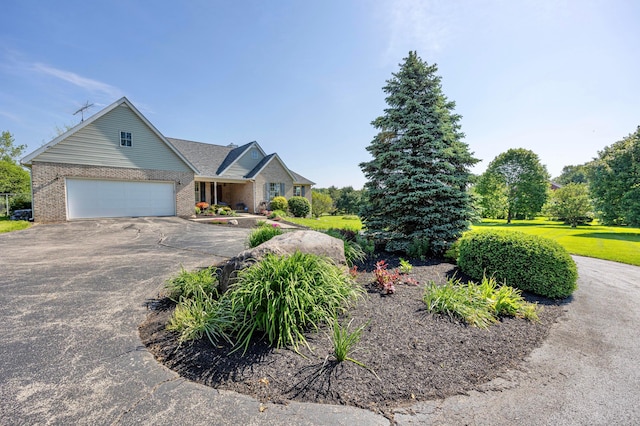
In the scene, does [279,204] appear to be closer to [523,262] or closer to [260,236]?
[260,236]

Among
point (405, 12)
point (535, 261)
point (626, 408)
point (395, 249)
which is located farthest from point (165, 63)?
point (626, 408)

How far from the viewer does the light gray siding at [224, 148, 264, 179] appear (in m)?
21.0

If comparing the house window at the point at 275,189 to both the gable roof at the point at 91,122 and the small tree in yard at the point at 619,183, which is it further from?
the small tree in yard at the point at 619,183

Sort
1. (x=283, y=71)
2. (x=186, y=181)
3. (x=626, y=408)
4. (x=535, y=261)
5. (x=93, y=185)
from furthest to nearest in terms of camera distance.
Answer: (x=186, y=181) → (x=93, y=185) → (x=283, y=71) → (x=535, y=261) → (x=626, y=408)

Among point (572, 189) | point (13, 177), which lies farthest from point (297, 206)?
point (13, 177)

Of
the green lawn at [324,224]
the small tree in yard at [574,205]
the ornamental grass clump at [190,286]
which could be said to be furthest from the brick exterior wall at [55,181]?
the small tree in yard at [574,205]

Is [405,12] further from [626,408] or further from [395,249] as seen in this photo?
[626,408]

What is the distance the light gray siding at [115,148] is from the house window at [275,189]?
7.36 metres

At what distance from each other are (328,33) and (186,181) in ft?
43.3

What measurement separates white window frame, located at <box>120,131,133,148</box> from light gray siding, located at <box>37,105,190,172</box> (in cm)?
11

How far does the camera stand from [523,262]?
15.3 feet

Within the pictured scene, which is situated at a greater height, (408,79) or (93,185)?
(408,79)

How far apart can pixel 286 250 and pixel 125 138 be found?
52.9 feet

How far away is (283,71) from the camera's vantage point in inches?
425
